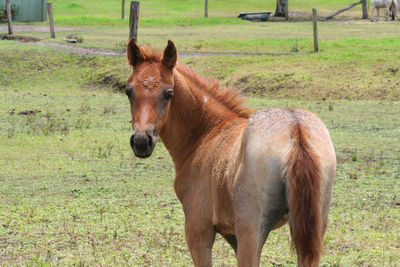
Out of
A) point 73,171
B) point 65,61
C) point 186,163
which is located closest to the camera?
point 186,163

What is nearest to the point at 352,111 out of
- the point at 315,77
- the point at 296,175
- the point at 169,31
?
the point at 315,77

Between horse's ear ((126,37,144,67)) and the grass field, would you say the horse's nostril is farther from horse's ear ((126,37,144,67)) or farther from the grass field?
the grass field

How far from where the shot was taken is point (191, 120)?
5.12 m

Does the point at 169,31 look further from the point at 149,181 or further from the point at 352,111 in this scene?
the point at 149,181

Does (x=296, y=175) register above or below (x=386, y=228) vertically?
above

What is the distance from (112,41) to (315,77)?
11481 mm

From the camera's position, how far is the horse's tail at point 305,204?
3.52 meters

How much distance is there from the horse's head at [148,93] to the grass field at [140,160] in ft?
6.40

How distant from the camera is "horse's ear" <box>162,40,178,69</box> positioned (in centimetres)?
477

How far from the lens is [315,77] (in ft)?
63.1

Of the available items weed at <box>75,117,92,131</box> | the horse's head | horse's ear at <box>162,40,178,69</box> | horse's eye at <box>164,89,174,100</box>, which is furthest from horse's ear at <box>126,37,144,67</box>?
weed at <box>75,117,92,131</box>

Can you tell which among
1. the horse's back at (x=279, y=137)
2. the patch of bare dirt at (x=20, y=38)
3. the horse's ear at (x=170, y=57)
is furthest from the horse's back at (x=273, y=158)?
the patch of bare dirt at (x=20, y=38)

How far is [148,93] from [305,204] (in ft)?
5.04

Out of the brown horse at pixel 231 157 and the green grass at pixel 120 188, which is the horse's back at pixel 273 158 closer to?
the brown horse at pixel 231 157
